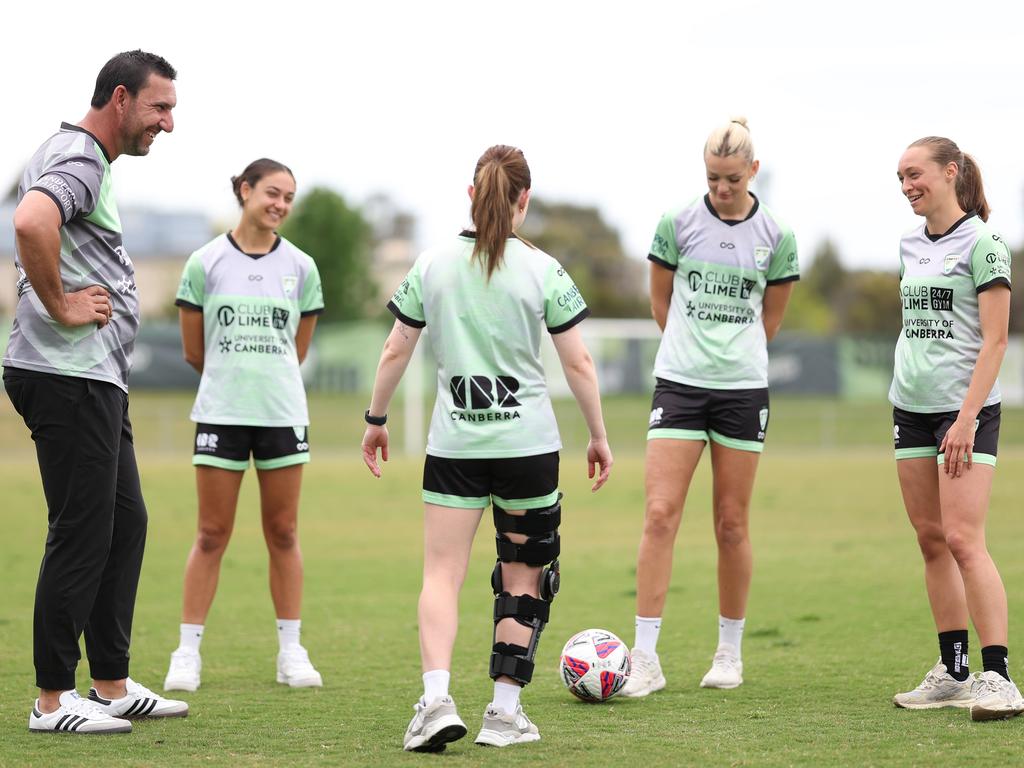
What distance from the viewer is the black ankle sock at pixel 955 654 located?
214 inches

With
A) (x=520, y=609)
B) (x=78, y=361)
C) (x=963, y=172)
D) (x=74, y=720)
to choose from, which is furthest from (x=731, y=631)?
(x=78, y=361)

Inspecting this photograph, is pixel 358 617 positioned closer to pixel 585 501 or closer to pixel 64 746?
pixel 64 746

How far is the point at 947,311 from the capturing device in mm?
A: 5309

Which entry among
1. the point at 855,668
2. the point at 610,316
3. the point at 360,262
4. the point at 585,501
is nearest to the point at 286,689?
the point at 855,668

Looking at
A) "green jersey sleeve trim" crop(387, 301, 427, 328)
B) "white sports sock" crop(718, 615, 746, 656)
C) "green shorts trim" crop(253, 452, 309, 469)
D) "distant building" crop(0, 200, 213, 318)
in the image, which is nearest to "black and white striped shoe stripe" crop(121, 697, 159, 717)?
"green shorts trim" crop(253, 452, 309, 469)

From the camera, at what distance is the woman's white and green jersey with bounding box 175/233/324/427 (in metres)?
6.26

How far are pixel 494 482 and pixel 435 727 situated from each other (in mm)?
878

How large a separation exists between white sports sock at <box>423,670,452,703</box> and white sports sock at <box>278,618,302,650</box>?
1850 mm

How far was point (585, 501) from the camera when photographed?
56.3 feet

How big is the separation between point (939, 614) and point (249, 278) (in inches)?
138

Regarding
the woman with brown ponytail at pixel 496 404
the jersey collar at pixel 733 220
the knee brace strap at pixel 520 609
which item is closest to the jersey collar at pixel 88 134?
the woman with brown ponytail at pixel 496 404

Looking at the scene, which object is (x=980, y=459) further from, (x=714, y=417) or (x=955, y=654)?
(x=714, y=417)

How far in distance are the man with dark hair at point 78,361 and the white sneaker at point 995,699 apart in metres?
3.15

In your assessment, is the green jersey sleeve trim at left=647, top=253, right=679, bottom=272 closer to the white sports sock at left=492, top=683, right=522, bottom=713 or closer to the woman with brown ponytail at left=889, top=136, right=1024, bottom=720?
the woman with brown ponytail at left=889, top=136, right=1024, bottom=720
